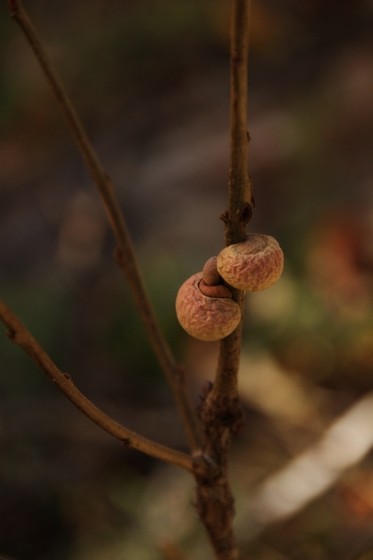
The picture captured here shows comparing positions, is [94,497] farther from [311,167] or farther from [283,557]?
[311,167]

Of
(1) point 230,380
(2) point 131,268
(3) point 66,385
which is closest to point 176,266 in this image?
(2) point 131,268

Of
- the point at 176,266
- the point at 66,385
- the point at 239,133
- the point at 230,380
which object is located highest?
the point at 239,133

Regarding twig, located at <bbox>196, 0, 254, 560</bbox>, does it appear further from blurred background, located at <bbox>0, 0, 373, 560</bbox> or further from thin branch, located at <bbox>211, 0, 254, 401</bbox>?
blurred background, located at <bbox>0, 0, 373, 560</bbox>

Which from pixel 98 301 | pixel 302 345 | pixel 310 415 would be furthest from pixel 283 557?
pixel 98 301

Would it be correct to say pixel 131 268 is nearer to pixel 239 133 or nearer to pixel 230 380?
pixel 230 380

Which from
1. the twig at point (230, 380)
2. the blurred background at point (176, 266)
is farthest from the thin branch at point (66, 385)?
the blurred background at point (176, 266)

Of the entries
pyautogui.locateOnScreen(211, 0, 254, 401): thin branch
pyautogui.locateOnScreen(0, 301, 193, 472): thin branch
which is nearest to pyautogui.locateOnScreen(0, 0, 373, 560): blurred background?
pyautogui.locateOnScreen(0, 301, 193, 472): thin branch
